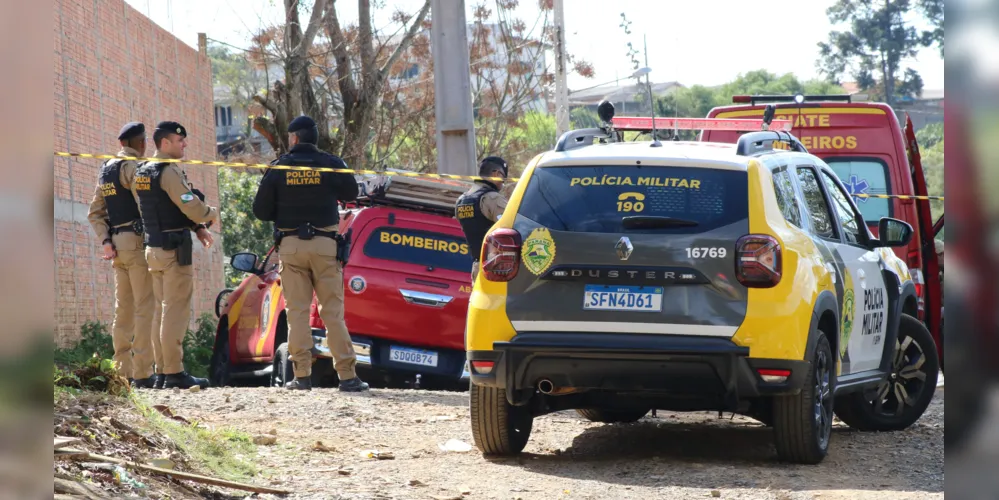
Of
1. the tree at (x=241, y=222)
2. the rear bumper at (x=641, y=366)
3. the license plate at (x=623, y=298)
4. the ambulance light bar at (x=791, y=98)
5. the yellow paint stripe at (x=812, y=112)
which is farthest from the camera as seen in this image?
the tree at (x=241, y=222)

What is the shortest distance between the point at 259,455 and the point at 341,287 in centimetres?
328

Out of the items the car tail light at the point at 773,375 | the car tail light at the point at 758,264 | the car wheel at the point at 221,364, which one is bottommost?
the car wheel at the point at 221,364

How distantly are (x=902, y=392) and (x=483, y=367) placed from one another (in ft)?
11.5

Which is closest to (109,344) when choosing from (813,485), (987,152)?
(813,485)

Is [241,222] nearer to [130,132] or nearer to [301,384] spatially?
[130,132]

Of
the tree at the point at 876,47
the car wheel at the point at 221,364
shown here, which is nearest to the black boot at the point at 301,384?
the car wheel at the point at 221,364

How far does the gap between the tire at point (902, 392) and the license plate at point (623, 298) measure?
106 inches

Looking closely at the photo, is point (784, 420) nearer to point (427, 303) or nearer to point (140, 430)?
point (140, 430)

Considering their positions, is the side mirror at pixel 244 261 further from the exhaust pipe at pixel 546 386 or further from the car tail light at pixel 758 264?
the car tail light at pixel 758 264

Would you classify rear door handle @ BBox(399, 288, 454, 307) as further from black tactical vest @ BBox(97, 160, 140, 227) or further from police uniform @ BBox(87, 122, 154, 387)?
black tactical vest @ BBox(97, 160, 140, 227)

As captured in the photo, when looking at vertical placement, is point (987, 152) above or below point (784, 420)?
above

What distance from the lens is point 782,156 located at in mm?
7238

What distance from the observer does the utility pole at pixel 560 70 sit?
21.1 metres

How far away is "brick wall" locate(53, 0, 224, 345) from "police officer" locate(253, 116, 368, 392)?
2075mm
